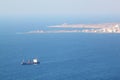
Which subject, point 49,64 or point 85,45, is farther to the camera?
point 85,45

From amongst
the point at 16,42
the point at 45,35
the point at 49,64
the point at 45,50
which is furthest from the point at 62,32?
the point at 49,64

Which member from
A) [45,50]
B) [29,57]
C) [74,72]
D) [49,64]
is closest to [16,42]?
[45,50]

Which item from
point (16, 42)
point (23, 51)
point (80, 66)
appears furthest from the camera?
point (16, 42)

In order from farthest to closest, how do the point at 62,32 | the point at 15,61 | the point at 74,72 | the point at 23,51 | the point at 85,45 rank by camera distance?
the point at 62,32 < the point at 85,45 < the point at 23,51 < the point at 15,61 < the point at 74,72

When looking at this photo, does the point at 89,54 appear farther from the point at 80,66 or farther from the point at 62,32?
the point at 62,32

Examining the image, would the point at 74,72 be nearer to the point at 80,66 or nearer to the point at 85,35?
the point at 80,66
